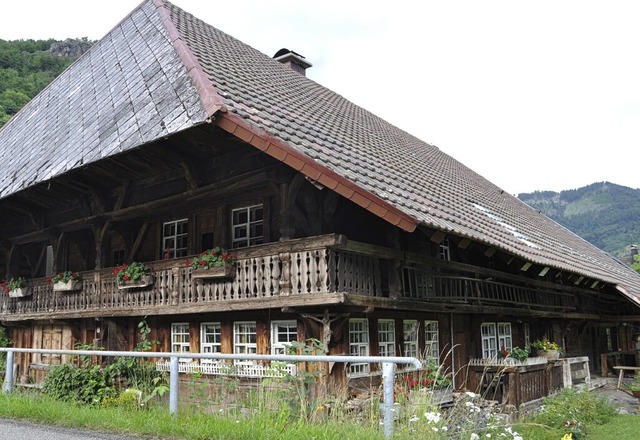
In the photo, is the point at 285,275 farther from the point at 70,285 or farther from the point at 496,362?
the point at 496,362

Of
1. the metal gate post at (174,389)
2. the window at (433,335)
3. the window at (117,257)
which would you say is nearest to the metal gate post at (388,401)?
the metal gate post at (174,389)

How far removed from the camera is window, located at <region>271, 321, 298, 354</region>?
419 inches

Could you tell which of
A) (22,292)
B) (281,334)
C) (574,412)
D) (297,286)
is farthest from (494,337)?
(22,292)

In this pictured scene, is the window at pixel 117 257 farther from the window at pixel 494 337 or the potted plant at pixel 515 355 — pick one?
the potted plant at pixel 515 355

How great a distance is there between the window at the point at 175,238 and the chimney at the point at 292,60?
9.27 metres

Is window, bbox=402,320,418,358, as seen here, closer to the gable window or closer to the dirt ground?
the gable window

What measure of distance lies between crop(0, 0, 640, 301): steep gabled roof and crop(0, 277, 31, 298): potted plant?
2.66 meters

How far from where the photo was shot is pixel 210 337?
39.7 ft

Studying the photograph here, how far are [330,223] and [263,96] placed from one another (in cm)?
298

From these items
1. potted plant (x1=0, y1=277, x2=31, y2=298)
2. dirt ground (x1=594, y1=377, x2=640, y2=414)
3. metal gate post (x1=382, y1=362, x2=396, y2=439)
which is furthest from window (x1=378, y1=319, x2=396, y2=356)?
potted plant (x1=0, y1=277, x2=31, y2=298)

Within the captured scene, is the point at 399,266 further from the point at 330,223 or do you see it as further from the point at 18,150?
the point at 18,150

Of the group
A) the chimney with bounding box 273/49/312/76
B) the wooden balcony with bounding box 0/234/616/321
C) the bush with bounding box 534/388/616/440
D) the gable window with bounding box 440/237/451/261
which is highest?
the chimney with bounding box 273/49/312/76

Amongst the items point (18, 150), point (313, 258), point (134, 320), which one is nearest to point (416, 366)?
point (313, 258)

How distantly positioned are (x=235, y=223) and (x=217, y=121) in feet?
10.7
